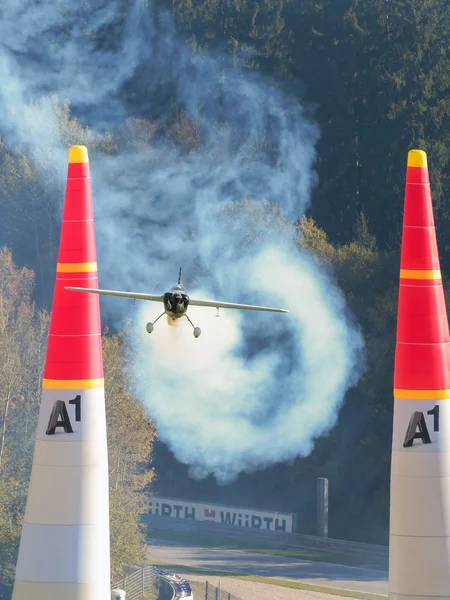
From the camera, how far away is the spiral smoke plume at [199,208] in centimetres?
7031

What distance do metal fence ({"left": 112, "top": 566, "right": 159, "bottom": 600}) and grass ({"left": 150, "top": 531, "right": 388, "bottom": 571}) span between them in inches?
435

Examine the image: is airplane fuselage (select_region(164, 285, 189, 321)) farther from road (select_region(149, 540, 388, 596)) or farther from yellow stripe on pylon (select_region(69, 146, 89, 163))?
road (select_region(149, 540, 388, 596))

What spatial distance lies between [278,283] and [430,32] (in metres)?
38.3

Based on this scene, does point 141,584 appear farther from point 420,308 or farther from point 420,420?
point 420,308

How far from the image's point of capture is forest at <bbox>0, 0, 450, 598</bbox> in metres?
83.8

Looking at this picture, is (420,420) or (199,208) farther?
(199,208)

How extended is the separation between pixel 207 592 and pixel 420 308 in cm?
4599

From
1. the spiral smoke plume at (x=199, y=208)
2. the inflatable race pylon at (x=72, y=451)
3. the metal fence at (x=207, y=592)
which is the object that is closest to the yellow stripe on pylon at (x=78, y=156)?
the inflatable race pylon at (x=72, y=451)

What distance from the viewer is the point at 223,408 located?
70875 millimetres

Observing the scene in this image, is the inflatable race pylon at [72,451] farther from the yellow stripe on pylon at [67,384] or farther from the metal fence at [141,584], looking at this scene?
the metal fence at [141,584]

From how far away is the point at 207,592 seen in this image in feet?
214

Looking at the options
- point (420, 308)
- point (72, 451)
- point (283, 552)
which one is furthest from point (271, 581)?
point (420, 308)

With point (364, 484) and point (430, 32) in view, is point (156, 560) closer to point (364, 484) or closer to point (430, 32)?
point (364, 484)

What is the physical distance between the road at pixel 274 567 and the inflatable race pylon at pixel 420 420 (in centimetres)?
4889
